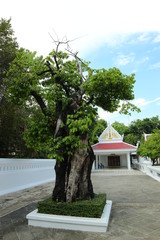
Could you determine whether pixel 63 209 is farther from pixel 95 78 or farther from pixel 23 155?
pixel 23 155

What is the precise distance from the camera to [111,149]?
19.0 meters

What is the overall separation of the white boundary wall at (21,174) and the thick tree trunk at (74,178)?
13.9 ft

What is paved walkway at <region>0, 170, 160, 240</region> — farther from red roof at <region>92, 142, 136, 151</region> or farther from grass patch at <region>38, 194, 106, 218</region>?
red roof at <region>92, 142, 136, 151</region>

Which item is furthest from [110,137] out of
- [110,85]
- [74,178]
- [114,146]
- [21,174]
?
[110,85]

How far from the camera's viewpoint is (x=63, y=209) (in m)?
3.93

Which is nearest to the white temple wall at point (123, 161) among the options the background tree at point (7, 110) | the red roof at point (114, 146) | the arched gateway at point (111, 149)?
the arched gateway at point (111, 149)

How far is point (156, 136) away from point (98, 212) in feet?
42.1

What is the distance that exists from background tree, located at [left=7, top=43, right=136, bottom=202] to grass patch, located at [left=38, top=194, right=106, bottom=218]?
267mm

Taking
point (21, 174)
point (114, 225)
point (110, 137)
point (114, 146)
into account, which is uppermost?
point (110, 137)

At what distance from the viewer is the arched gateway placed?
19.0 metres

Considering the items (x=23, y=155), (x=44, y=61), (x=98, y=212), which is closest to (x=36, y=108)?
(x=23, y=155)

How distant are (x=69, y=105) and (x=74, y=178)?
1.90 m

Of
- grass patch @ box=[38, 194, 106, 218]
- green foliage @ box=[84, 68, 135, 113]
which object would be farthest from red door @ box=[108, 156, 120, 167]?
grass patch @ box=[38, 194, 106, 218]

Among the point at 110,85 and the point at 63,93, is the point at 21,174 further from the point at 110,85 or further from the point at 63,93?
the point at 110,85
